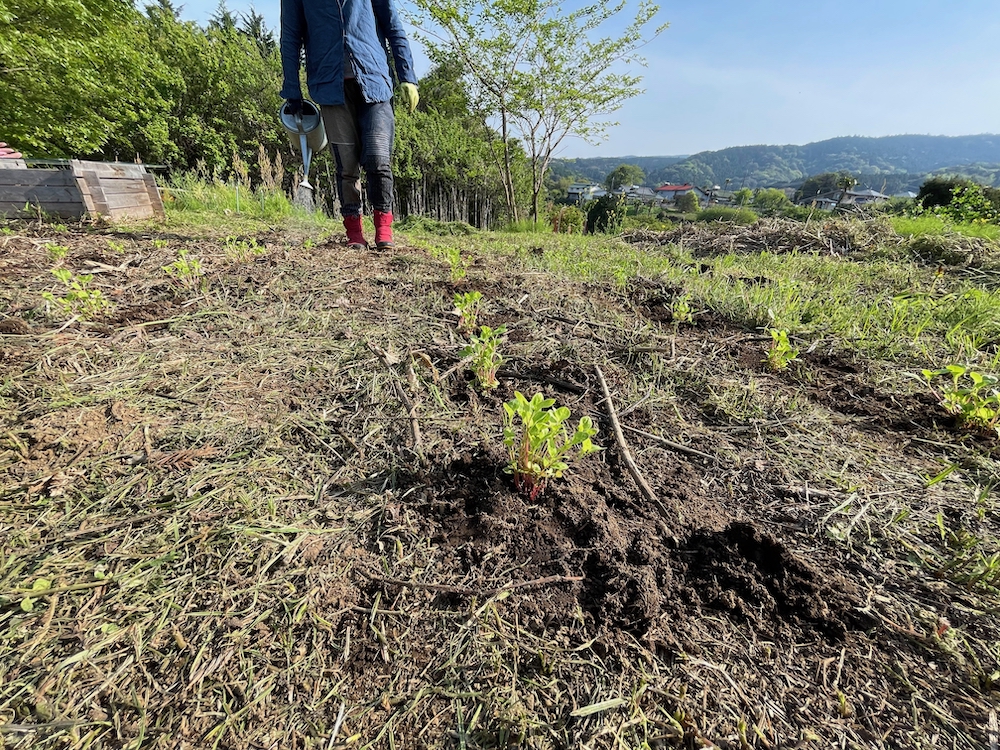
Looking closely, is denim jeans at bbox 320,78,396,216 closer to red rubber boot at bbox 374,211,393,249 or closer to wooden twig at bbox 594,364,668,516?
red rubber boot at bbox 374,211,393,249

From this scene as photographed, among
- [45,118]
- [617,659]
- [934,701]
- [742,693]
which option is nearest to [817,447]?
[934,701]

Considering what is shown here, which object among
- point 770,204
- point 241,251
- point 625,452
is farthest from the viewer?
point 770,204

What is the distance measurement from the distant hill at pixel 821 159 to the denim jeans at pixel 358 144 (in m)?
151

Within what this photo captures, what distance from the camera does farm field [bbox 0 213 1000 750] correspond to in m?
0.70

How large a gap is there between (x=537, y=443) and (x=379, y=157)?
3114mm

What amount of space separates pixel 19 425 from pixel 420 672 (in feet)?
4.52

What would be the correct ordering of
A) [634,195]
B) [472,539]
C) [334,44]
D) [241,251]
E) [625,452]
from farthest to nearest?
1. [634,195]
2. [334,44]
3. [241,251]
4. [625,452]
5. [472,539]

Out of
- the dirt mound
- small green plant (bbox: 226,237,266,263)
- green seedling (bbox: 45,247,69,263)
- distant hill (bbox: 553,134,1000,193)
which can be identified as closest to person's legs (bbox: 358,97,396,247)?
small green plant (bbox: 226,237,266,263)

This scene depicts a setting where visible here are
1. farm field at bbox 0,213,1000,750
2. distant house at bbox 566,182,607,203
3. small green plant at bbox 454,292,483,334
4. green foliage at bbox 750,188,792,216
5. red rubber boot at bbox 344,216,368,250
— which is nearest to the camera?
farm field at bbox 0,213,1000,750

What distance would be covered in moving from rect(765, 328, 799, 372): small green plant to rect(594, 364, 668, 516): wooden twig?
0.76 metres

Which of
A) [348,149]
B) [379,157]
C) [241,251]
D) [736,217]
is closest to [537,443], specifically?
[241,251]

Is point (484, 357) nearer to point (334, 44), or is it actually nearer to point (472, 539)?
point (472, 539)

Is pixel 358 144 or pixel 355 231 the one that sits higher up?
pixel 358 144

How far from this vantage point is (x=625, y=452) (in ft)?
4.08
